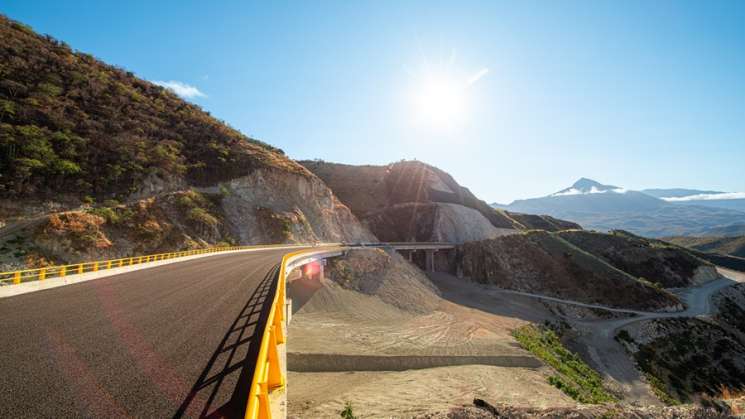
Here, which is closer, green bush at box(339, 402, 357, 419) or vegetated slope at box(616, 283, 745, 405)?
green bush at box(339, 402, 357, 419)

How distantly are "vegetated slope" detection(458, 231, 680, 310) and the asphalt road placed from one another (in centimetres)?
5300

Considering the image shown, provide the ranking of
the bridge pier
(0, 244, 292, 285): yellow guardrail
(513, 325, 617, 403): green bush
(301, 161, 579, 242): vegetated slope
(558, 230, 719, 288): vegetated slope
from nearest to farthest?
(0, 244, 292, 285): yellow guardrail < (513, 325, 617, 403): green bush < (558, 230, 719, 288): vegetated slope < the bridge pier < (301, 161, 579, 242): vegetated slope

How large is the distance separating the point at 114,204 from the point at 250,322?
35.2 metres

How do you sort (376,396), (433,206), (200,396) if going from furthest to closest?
(433,206) → (376,396) → (200,396)

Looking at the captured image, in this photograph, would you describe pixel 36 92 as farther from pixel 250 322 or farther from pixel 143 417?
pixel 143 417

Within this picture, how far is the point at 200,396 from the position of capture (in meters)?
4.77

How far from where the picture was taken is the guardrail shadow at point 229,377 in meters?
4.48

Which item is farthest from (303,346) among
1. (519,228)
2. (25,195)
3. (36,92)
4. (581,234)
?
(519,228)

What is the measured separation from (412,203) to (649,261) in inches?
2228

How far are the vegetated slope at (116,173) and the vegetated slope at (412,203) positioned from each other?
24.9 m

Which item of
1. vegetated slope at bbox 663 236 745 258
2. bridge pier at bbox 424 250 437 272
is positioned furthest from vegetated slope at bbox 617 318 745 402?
vegetated slope at bbox 663 236 745 258

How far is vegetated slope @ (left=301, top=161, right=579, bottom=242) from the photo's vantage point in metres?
85.8

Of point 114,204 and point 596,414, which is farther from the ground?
point 114,204

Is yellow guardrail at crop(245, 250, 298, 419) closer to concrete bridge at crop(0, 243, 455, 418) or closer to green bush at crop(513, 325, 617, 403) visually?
concrete bridge at crop(0, 243, 455, 418)
